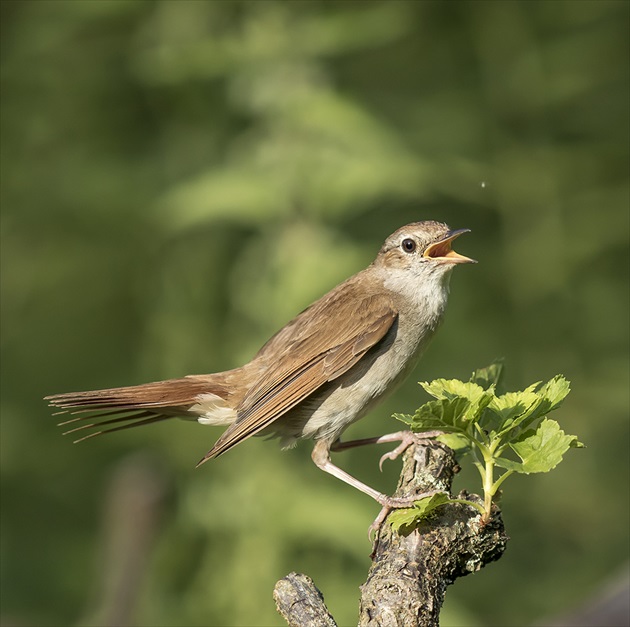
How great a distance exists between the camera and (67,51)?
7098mm

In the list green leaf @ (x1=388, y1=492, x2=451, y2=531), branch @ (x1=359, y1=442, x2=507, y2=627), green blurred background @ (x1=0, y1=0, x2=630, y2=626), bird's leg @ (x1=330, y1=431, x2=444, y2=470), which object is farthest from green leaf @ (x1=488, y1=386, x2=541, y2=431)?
green blurred background @ (x1=0, y1=0, x2=630, y2=626)

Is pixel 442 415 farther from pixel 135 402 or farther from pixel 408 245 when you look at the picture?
pixel 408 245

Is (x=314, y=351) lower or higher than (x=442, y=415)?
higher

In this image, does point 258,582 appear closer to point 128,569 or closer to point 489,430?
point 489,430

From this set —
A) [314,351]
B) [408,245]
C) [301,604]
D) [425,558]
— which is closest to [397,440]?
[314,351]

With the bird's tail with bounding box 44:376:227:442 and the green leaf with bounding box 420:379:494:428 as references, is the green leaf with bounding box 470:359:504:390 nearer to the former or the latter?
the green leaf with bounding box 420:379:494:428

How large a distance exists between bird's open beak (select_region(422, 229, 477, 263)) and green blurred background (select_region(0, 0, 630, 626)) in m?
0.62

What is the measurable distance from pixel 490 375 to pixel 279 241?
2198 mm

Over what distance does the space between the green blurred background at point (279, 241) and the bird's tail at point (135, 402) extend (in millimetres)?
775

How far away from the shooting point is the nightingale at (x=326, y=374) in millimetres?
4125

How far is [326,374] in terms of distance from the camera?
4137mm

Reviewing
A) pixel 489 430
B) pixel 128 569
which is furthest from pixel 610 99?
pixel 128 569

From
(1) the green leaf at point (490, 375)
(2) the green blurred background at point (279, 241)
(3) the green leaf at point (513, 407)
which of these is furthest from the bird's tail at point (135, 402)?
(3) the green leaf at point (513, 407)

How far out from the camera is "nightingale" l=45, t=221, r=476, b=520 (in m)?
4.12
